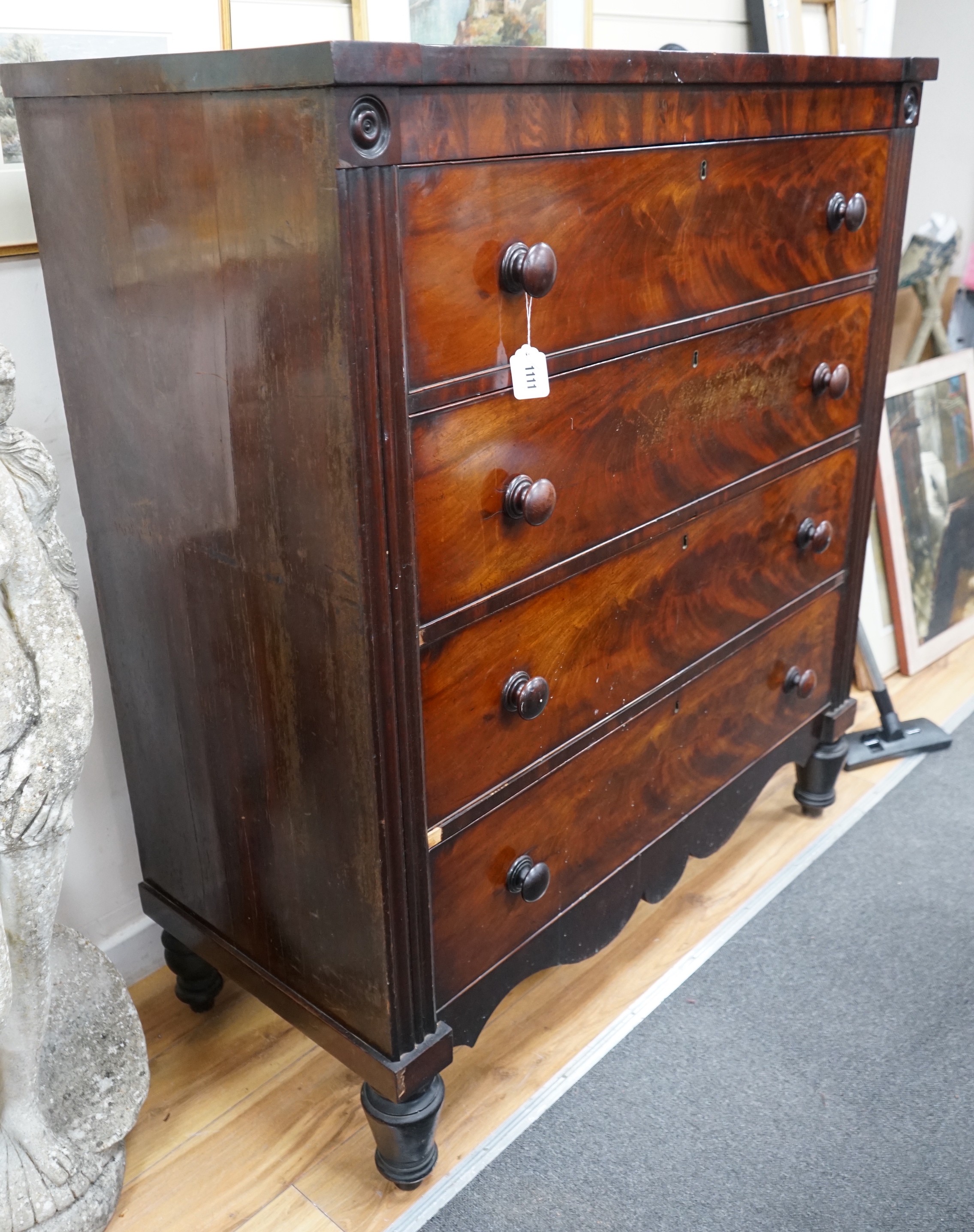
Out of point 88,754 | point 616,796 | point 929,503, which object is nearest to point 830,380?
point 616,796

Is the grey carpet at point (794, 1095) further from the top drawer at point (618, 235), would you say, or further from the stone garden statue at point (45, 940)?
the top drawer at point (618, 235)

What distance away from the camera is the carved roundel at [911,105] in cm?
165

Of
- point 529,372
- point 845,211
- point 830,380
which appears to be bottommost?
point 830,380

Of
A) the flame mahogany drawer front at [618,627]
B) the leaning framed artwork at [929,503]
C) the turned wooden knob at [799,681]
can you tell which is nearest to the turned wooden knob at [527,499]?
the flame mahogany drawer front at [618,627]

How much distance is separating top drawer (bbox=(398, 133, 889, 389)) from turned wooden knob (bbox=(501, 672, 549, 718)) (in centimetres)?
36

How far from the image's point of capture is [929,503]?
8.87 ft

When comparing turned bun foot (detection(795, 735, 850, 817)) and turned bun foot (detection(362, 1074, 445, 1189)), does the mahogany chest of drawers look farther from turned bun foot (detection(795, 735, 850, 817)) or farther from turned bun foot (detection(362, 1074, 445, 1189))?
turned bun foot (detection(795, 735, 850, 817))

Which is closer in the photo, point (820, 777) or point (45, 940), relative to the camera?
point (45, 940)

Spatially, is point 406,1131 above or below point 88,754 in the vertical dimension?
below

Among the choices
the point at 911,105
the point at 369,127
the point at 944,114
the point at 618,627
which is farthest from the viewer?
the point at 944,114

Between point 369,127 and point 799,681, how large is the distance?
4.19 feet

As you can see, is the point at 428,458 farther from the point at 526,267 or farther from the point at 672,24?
the point at 672,24

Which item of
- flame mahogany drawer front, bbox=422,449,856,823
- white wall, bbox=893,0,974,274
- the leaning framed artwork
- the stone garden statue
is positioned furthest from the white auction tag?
white wall, bbox=893,0,974,274

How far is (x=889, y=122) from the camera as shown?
64.8 inches
